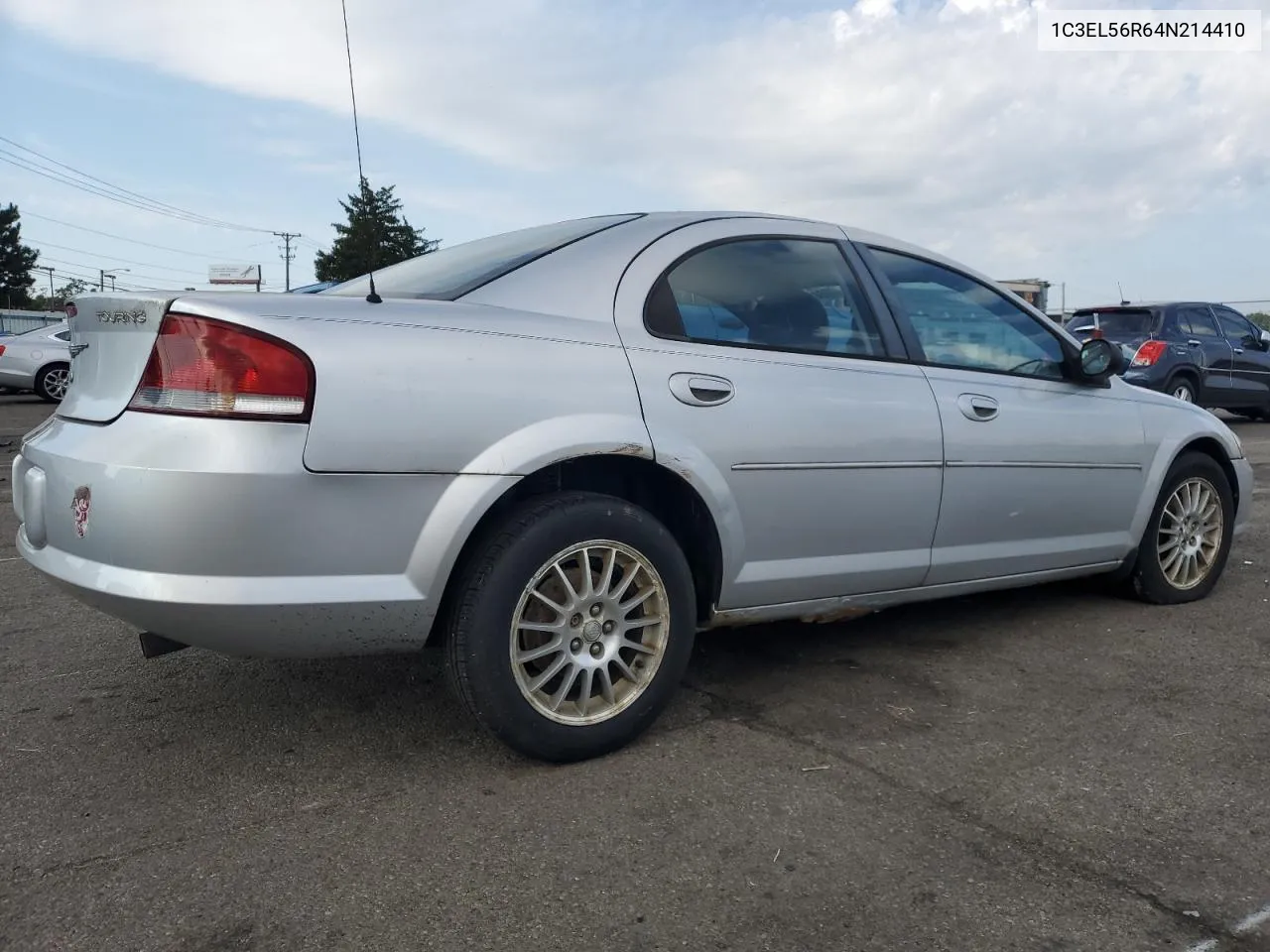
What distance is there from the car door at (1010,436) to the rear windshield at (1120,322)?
9.19 m

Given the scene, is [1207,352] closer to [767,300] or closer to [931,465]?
[931,465]

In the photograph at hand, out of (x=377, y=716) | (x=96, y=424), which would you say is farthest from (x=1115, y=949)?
(x=96, y=424)

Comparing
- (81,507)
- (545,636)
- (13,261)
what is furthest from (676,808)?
(13,261)

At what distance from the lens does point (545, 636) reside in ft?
8.89

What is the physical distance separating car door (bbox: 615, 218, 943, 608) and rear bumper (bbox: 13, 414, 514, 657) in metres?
0.66

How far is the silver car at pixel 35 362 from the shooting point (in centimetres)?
1602

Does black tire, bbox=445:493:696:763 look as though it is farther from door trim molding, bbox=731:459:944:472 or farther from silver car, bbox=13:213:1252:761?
door trim molding, bbox=731:459:944:472

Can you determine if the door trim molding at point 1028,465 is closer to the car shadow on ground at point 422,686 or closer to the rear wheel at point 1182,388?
Result: the car shadow on ground at point 422,686

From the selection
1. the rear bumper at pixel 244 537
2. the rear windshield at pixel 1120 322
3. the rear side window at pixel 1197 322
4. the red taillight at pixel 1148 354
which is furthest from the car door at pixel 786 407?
the rear side window at pixel 1197 322

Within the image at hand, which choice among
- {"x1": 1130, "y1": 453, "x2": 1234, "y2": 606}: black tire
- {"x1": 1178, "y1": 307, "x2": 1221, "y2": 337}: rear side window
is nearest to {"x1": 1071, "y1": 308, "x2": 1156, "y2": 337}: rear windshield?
{"x1": 1178, "y1": 307, "x2": 1221, "y2": 337}: rear side window

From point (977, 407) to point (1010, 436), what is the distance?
192 mm

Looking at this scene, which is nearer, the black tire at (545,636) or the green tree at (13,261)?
the black tire at (545,636)

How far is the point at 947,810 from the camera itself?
251cm

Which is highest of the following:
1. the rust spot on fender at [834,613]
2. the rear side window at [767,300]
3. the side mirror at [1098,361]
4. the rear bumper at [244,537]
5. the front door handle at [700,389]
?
the rear side window at [767,300]
